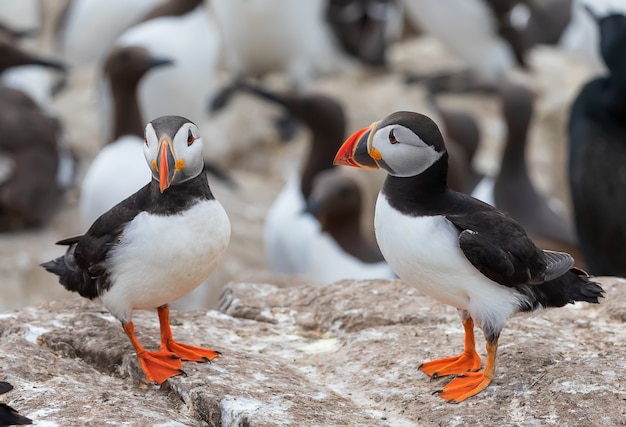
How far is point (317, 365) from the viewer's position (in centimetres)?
414

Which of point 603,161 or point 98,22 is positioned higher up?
point 98,22

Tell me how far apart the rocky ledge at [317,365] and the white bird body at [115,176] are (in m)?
2.64

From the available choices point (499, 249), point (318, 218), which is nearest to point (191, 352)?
point (499, 249)

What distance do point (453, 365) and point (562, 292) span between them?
0.47 meters

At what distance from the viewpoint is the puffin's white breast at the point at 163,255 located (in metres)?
3.63

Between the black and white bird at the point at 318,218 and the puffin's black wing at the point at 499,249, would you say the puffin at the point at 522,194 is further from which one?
the puffin's black wing at the point at 499,249

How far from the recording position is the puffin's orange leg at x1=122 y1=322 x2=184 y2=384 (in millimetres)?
3789

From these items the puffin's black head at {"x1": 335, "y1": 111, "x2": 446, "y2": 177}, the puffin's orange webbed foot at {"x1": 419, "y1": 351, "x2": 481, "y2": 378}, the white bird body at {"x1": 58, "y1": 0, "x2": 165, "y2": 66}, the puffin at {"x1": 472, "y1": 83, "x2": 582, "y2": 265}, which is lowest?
the puffin at {"x1": 472, "y1": 83, "x2": 582, "y2": 265}

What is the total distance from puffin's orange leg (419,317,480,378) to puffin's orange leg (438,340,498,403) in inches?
3.5

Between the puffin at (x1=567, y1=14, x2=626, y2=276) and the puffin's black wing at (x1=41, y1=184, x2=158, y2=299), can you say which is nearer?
the puffin's black wing at (x1=41, y1=184, x2=158, y2=299)

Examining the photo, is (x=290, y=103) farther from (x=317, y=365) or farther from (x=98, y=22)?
(x=317, y=365)

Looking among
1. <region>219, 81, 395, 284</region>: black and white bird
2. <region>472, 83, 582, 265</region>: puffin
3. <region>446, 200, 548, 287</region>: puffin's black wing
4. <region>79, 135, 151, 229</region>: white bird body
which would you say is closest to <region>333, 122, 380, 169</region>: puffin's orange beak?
<region>446, 200, 548, 287</region>: puffin's black wing

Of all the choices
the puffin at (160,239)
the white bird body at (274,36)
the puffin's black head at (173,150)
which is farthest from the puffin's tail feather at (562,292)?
the white bird body at (274,36)

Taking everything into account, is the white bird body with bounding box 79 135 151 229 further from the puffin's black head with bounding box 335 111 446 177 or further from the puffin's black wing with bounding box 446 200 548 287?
the puffin's black wing with bounding box 446 200 548 287
